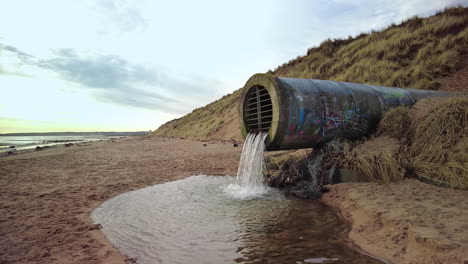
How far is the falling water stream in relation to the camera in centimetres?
238

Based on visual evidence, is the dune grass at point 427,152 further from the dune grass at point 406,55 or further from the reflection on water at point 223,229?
the dune grass at point 406,55

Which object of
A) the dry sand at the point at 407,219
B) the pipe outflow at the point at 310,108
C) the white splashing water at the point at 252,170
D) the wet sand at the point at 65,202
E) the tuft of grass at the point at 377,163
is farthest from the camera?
the white splashing water at the point at 252,170

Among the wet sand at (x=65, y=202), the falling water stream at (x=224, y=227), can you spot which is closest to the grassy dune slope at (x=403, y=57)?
the wet sand at (x=65, y=202)

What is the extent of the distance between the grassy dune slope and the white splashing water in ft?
30.4

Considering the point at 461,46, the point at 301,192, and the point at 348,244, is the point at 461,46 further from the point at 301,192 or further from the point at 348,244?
the point at 348,244

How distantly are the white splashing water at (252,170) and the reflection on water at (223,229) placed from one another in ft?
1.25

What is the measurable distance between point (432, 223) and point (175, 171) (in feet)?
18.3

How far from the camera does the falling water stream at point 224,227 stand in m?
2.38

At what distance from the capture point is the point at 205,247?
255 cm

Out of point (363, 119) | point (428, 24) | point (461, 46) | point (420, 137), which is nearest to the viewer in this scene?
point (420, 137)

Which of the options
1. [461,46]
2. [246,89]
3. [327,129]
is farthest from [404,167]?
[461,46]

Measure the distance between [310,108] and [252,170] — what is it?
1666 millimetres

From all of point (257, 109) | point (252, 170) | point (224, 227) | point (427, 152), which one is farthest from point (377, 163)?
point (224, 227)

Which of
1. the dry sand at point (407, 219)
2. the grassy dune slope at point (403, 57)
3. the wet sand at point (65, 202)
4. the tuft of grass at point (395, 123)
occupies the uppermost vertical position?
the grassy dune slope at point (403, 57)
